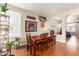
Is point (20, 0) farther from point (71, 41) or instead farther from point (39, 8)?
point (71, 41)

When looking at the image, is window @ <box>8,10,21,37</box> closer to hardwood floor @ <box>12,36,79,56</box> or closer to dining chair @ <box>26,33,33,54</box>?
dining chair @ <box>26,33,33,54</box>

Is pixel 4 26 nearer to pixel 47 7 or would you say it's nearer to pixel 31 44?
pixel 31 44

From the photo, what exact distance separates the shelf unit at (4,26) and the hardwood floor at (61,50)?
1.35 feet

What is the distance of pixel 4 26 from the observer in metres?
2.82

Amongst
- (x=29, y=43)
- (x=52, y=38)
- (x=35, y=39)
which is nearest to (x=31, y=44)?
(x=29, y=43)

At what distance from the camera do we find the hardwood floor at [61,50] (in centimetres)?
287

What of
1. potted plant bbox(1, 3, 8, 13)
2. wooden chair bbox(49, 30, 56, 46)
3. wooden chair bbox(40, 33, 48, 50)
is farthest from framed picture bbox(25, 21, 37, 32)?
potted plant bbox(1, 3, 8, 13)

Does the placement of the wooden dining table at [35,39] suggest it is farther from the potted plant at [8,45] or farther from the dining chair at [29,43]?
the potted plant at [8,45]

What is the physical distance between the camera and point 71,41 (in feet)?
9.52

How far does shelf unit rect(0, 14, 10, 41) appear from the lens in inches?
110

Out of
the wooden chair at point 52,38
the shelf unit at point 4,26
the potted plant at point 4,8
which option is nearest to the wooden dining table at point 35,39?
the wooden chair at point 52,38

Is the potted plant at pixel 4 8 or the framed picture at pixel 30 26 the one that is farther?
the framed picture at pixel 30 26

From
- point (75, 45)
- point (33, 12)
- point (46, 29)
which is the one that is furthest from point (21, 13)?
point (75, 45)

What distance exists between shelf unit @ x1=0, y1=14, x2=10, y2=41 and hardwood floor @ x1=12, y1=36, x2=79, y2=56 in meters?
0.41
